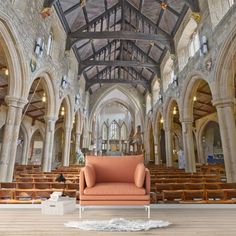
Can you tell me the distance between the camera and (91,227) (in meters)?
2.33

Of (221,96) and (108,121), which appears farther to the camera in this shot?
(108,121)

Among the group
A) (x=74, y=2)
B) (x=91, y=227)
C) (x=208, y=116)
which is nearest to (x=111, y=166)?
(x=91, y=227)

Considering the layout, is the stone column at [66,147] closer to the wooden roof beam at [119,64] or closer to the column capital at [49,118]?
the column capital at [49,118]

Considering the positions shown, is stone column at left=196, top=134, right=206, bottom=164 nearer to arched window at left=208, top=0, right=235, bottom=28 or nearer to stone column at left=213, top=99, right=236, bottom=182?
stone column at left=213, top=99, right=236, bottom=182

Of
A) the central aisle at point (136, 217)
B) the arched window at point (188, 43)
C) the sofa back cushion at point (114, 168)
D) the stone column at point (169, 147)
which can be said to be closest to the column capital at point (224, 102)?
the arched window at point (188, 43)

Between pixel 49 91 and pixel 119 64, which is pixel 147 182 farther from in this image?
pixel 119 64

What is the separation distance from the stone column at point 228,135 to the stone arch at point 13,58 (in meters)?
7.24

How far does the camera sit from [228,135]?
6.65 m

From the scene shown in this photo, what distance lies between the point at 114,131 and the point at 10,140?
840 inches

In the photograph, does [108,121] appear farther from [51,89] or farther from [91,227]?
[91,227]

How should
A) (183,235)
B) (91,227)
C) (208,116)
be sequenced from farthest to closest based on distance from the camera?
(208,116), (91,227), (183,235)

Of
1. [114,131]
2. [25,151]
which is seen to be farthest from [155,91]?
[25,151]

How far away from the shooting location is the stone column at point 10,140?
20.6ft

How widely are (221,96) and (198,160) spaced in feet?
40.5
